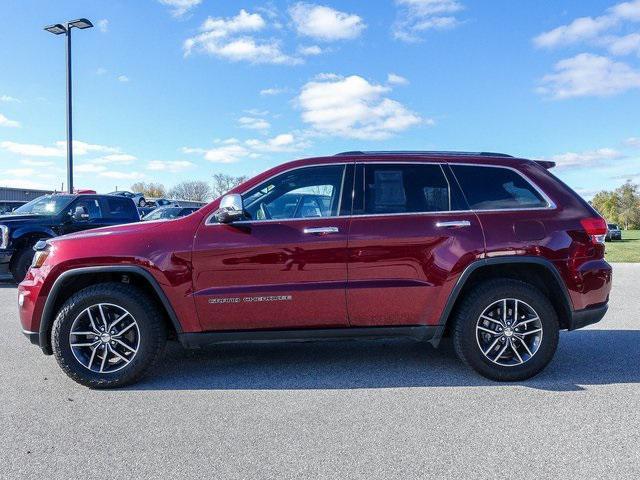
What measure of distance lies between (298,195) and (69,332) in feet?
7.13

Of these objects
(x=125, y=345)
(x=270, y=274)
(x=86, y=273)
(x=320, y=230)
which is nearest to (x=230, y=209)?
(x=270, y=274)

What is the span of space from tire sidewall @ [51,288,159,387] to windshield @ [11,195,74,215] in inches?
290

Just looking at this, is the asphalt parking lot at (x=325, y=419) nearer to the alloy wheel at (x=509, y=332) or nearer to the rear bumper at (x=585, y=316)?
the alloy wheel at (x=509, y=332)

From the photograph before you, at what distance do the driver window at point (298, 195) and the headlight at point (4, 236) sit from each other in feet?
25.5

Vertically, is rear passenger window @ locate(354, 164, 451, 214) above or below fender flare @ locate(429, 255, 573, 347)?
above

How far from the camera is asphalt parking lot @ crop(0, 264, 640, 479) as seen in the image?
288 centimetres

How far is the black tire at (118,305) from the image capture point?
415 cm

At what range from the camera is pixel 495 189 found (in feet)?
14.7

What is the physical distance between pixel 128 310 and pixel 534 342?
334 centimetres

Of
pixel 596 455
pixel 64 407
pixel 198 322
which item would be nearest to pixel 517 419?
pixel 596 455

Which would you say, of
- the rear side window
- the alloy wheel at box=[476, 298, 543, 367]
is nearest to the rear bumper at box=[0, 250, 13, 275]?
the rear side window

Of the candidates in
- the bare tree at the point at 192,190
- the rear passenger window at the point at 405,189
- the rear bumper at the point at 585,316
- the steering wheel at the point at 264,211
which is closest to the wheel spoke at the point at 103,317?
the steering wheel at the point at 264,211

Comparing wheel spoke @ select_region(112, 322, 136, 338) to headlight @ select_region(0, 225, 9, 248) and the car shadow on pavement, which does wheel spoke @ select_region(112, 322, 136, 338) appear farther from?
headlight @ select_region(0, 225, 9, 248)

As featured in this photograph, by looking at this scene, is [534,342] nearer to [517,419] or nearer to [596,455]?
[517,419]
